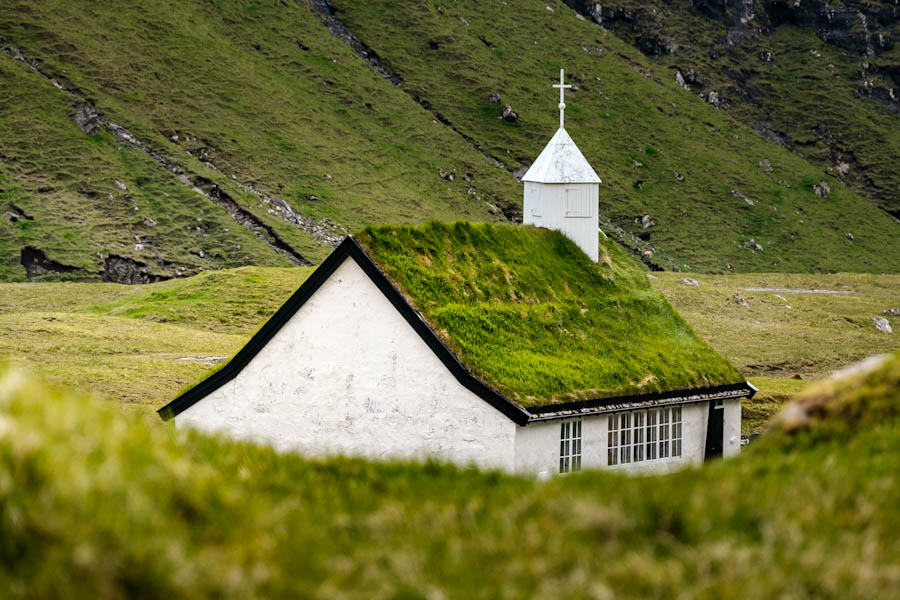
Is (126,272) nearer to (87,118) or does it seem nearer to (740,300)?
(87,118)

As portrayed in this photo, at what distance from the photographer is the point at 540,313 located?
2647 cm

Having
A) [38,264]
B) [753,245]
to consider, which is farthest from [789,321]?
[753,245]

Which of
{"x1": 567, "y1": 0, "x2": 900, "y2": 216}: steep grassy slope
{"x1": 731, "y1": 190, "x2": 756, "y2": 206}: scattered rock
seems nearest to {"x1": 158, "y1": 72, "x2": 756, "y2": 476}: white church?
{"x1": 731, "y1": 190, "x2": 756, "y2": 206}: scattered rock

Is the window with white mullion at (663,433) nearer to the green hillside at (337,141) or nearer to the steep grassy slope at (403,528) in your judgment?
the steep grassy slope at (403,528)

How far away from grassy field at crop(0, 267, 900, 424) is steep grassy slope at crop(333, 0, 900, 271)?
41.8m

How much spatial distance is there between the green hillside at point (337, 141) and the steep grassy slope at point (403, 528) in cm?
8543

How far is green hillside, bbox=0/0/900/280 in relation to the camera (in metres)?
104

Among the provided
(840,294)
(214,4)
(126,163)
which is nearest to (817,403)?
(840,294)

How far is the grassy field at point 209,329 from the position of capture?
42094mm

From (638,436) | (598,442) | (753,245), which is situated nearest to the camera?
(598,442)

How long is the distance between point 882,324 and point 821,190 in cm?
8408

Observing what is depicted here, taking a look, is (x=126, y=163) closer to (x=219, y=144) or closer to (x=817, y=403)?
(x=219, y=144)

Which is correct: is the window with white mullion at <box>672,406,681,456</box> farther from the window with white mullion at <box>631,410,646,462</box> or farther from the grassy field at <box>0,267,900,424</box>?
the grassy field at <box>0,267,900,424</box>

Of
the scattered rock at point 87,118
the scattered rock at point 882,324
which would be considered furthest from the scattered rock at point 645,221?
the scattered rock at point 87,118
